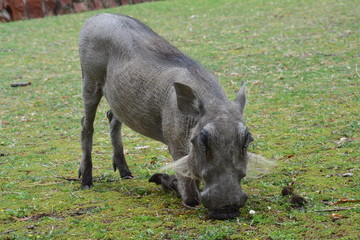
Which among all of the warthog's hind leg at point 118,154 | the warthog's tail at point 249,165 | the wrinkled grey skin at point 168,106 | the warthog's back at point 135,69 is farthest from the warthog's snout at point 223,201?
the warthog's hind leg at point 118,154

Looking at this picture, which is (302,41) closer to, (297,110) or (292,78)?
(292,78)

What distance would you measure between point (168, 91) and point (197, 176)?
0.73m

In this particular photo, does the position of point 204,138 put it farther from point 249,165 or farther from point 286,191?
point 286,191

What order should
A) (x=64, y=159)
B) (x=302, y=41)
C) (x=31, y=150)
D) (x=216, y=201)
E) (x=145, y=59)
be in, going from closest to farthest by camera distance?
(x=216, y=201) → (x=145, y=59) → (x=64, y=159) → (x=31, y=150) → (x=302, y=41)

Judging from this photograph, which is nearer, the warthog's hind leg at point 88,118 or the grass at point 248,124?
the grass at point 248,124

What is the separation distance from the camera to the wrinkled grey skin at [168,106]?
3420mm

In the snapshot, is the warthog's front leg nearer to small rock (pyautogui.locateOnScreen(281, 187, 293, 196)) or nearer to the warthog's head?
the warthog's head

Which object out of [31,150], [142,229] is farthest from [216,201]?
Answer: [31,150]

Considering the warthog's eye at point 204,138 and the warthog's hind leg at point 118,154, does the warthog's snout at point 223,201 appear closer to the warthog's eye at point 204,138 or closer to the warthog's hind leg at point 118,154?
the warthog's eye at point 204,138


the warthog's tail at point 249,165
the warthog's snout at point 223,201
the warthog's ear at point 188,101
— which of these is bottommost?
the warthog's snout at point 223,201

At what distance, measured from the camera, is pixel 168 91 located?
159 inches

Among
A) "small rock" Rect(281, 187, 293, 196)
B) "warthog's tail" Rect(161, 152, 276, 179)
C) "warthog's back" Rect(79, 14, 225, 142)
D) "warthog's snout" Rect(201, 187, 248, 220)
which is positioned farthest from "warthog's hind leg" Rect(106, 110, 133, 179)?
"warthog's snout" Rect(201, 187, 248, 220)

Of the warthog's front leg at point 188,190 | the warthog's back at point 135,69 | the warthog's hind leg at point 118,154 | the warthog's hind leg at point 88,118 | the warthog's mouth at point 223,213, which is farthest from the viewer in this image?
the warthog's hind leg at point 118,154

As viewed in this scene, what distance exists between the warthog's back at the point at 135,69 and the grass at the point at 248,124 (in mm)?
620
